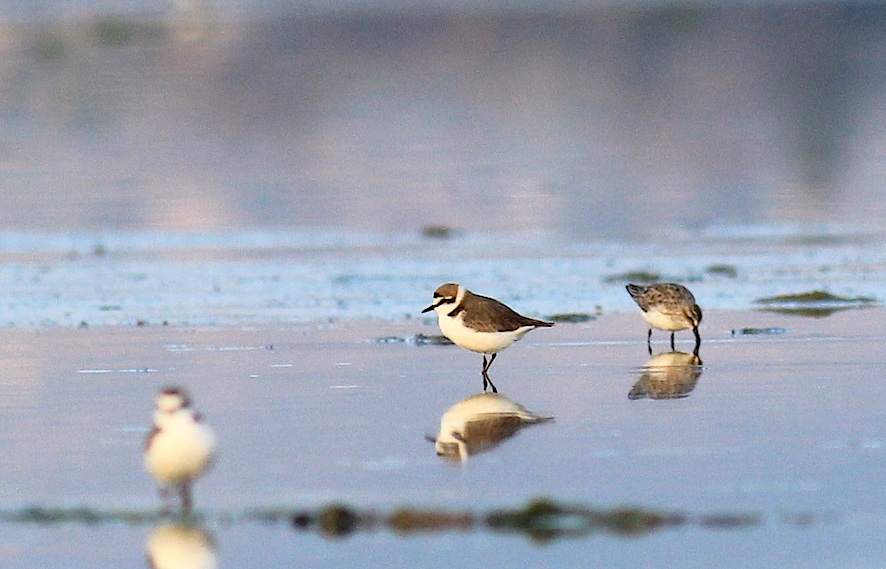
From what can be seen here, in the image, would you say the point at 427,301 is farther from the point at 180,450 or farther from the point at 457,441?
the point at 180,450

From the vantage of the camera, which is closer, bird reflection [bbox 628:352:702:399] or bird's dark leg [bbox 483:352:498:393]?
bird reflection [bbox 628:352:702:399]

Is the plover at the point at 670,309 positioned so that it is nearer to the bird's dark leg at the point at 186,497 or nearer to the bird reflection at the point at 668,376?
the bird reflection at the point at 668,376

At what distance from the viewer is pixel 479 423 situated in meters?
10.5

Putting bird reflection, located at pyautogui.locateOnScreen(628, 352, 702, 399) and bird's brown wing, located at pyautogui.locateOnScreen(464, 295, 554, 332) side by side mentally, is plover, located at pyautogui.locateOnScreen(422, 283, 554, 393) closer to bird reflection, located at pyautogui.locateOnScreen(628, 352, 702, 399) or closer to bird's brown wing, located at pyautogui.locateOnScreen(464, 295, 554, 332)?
bird's brown wing, located at pyautogui.locateOnScreen(464, 295, 554, 332)

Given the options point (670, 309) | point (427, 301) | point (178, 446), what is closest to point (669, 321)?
point (670, 309)

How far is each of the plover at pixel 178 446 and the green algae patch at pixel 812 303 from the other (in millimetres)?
8008

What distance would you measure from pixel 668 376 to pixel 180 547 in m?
5.19

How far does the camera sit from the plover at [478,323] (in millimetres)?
12565

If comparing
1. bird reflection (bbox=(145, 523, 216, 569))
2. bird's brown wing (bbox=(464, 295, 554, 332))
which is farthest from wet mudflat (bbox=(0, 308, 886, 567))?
bird's brown wing (bbox=(464, 295, 554, 332))

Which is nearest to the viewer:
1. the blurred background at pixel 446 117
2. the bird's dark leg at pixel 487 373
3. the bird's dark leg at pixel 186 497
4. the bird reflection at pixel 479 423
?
the bird's dark leg at pixel 186 497

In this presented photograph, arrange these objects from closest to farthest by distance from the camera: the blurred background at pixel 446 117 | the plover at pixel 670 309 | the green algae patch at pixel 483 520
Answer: the green algae patch at pixel 483 520 → the plover at pixel 670 309 → the blurred background at pixel 446 117

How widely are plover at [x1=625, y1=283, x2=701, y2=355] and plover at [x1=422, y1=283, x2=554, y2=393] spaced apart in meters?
1.37

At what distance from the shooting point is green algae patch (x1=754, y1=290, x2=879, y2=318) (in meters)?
15.5

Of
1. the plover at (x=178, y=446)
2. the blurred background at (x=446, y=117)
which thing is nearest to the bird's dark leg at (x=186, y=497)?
the plover at (x=178, y=446)
